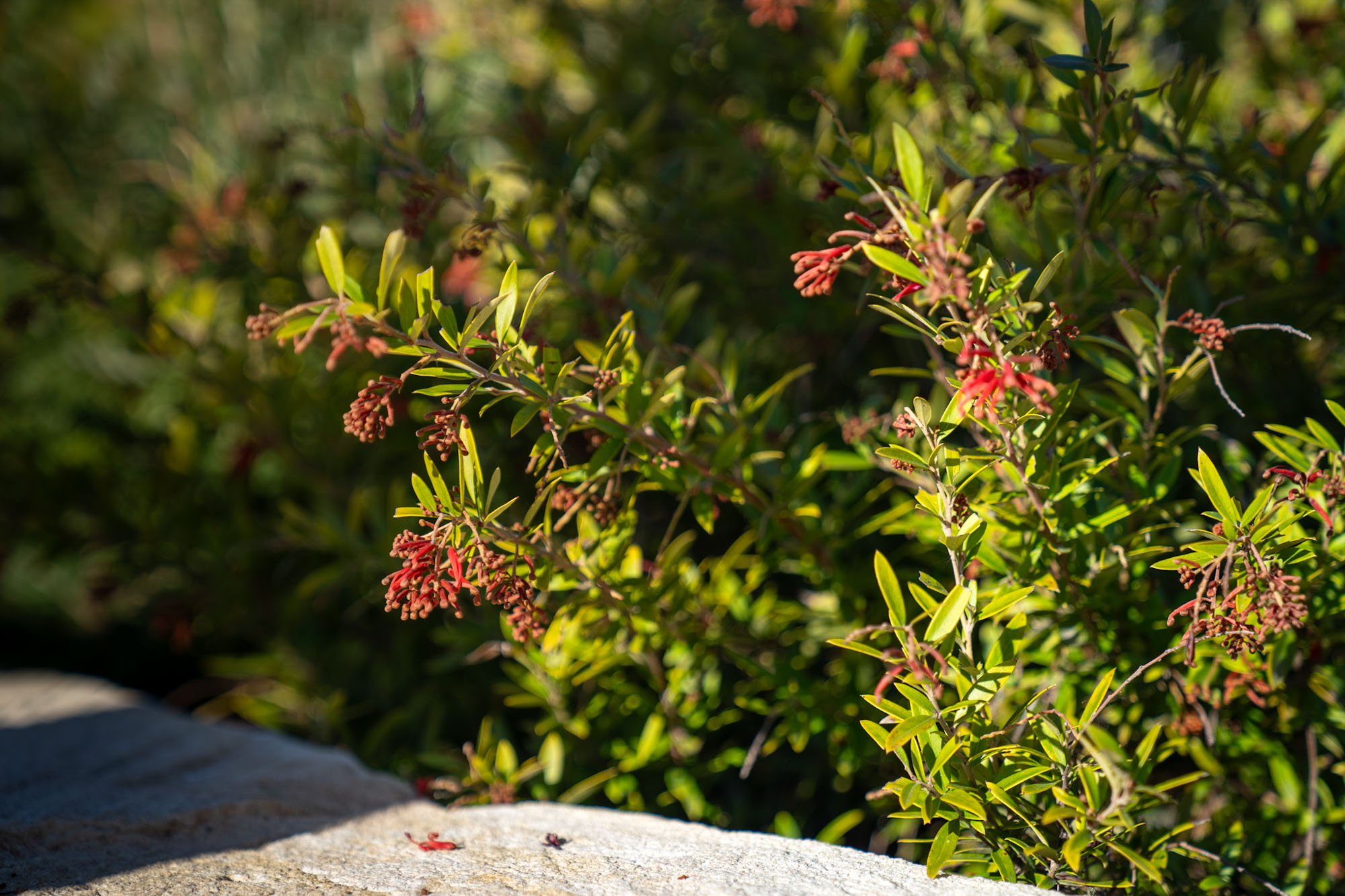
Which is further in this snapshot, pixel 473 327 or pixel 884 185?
pixel 884 185

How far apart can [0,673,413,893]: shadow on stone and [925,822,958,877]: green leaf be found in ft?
3.24

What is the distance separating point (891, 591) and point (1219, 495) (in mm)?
425

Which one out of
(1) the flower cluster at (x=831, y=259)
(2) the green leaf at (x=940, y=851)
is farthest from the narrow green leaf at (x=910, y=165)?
(2) the green leaf at (x=940, y=851)

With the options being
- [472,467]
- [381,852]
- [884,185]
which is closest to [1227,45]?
[884,185]

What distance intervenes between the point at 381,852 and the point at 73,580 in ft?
9.55

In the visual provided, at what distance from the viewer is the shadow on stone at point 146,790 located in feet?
4.48

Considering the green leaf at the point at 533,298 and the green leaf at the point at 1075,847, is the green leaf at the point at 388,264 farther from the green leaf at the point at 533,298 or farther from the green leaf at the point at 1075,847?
the green leaf at the point at 1075,847

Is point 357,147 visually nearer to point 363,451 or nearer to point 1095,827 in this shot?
point 363,451

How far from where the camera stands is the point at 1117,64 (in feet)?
3.98

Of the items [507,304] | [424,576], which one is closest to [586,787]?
[424,576]

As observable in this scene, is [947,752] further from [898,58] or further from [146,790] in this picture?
[146,790]

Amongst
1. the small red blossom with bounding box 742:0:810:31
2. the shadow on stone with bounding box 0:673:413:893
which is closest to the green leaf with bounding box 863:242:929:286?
the small red blossom with bounding box 742:0:810:31

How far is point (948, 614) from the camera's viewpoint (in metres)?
1.11

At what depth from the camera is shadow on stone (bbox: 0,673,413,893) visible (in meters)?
1.37
